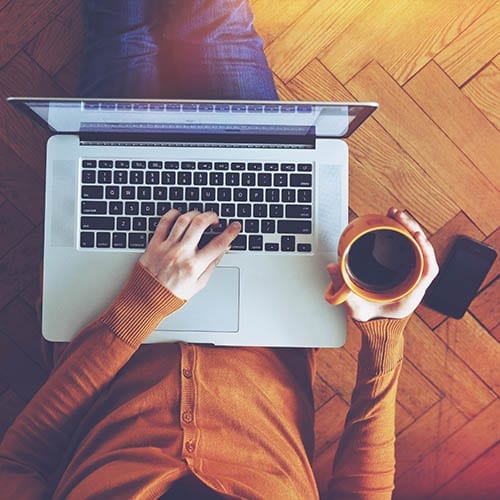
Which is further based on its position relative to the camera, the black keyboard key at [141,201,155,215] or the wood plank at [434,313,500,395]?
the wood plank at [434,313,500,395]

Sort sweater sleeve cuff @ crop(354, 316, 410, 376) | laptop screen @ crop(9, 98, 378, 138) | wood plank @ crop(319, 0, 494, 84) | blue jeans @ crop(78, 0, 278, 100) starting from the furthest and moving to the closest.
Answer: wood plank @ crop(319, 0, 494, 84)
blue jeans @ crop(78, 0, 278, 100)
sweater sleeve cuff @ crop(354, 316, 410, 376)
laptop screen @ crop(9, 98, 378, 138)

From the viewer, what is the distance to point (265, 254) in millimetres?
789

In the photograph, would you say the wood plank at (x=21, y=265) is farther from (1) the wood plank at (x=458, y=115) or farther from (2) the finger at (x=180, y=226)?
(1) the wood plank at (x=458, y=115)

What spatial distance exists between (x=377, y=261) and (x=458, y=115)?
18.2 inches

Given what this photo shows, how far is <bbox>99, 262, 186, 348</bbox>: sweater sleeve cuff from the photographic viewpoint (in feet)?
2.52

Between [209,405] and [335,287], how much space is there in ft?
0.79

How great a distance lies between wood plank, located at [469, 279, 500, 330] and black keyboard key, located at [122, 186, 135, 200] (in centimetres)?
67

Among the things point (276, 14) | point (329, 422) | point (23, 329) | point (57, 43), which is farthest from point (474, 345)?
point (57, 43)

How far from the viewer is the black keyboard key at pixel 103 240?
79cm

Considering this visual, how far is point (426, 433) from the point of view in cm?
110

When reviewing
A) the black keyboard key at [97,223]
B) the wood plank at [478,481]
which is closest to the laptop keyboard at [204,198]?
the black keyboard key at [97,223]

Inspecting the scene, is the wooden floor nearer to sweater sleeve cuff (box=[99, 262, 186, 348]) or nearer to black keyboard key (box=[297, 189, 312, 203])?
black keyboard key (box=[297, 189, 312, 203])

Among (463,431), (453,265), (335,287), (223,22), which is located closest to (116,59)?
(223,22)

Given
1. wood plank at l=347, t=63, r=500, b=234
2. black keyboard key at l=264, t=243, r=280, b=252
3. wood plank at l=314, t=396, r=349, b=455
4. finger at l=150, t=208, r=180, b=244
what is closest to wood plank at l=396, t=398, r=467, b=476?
wood plank at l=314, t=396, r=349, b=455
